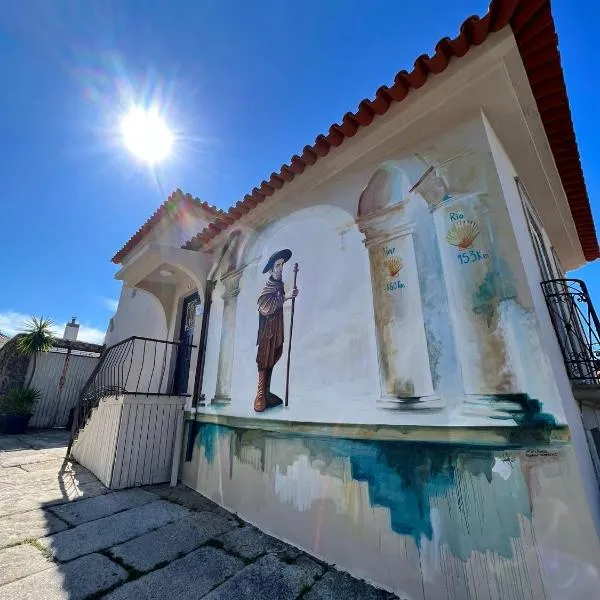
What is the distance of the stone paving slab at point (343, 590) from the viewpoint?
2066mm

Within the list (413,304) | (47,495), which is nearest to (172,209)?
(47,495)

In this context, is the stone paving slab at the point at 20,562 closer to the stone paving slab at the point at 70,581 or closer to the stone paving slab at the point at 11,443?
the stone paving slab at the point at 70,581

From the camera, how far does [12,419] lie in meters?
8.73

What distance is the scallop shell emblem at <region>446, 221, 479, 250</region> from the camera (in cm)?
233

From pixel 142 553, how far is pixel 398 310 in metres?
2.88

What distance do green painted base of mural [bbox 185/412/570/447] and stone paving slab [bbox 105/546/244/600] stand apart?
1.10 meters

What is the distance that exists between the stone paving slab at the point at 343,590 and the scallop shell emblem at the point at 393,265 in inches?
88.4

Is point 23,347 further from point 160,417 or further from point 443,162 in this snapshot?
point 443,162

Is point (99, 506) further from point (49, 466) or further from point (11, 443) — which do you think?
point (11, 443)

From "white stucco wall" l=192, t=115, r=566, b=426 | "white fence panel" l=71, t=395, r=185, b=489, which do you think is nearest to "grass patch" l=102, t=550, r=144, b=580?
"white stucco wall" l=192, t=115, r=566, b=426

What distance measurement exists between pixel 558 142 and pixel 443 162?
134cm

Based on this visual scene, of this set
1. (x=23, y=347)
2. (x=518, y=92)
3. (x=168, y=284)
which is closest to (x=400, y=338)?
(x=518, y=92)

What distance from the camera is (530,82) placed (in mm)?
2438

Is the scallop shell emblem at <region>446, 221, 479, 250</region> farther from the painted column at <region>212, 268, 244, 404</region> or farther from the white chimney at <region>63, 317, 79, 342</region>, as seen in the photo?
the white chimney at <region>63, 317, 79, 342</region>
